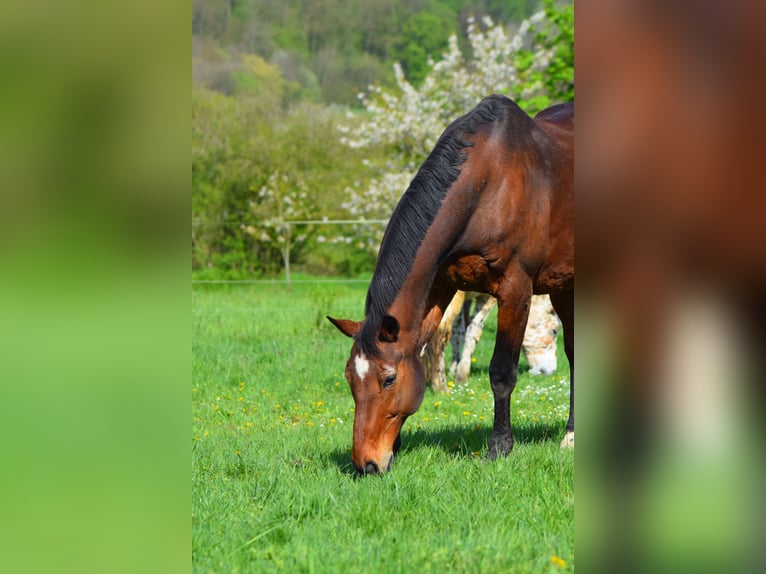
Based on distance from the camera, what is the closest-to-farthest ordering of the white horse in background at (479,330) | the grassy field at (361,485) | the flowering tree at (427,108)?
the grassy field at (361,485), the white horse in background at (479,330), the flowering tree at (427,108)

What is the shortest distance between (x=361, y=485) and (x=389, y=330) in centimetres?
95

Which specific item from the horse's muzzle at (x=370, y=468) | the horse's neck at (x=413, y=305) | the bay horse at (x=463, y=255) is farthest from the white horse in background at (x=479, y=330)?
the horse's muzzle at (x=370, y=468)

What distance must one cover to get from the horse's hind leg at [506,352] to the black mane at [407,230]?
68cm

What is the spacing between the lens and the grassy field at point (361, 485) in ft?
9.93

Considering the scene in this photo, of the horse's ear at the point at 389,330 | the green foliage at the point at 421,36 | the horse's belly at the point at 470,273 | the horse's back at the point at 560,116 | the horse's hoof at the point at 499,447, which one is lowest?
the horse's hoof at the point at 499,447

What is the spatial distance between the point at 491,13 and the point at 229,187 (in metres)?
35.9

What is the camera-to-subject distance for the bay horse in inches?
184

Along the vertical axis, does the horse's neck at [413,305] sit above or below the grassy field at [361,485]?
above

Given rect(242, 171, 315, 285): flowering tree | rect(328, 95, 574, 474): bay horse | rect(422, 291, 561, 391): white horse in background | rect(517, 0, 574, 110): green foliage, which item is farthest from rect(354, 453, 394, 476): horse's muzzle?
rect(242, 171, 315, 285): flowering tree

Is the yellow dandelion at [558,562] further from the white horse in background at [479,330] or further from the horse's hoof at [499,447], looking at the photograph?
the white horse in background at [479,330]
